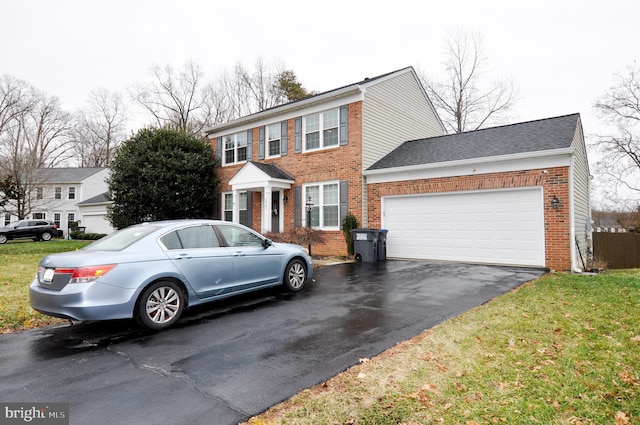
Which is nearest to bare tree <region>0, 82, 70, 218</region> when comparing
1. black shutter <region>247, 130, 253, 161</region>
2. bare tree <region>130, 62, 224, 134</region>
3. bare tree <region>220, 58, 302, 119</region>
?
bare tree <region>130, 62, 224, 134</region>

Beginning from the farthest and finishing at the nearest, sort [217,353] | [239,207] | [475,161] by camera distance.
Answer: [239,207] < [475,161] < [217,353]

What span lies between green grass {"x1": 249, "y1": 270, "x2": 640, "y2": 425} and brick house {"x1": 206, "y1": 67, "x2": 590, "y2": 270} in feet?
17.8

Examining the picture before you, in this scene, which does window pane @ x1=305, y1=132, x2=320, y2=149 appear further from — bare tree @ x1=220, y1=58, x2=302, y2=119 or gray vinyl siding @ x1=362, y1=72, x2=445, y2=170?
bare tree @ x1=220, y1=58, x2=302, y2=119

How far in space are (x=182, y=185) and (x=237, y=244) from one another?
11.8m

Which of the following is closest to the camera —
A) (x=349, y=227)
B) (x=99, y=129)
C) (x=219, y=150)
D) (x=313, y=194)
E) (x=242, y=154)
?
(x=349, y=227)

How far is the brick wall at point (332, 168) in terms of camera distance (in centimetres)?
1302

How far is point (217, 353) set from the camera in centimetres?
387

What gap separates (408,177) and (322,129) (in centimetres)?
414

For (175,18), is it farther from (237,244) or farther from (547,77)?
(547,77)

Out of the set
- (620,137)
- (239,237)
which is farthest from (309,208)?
(620,137)

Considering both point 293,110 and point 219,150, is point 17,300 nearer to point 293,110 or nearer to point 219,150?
point 293,110

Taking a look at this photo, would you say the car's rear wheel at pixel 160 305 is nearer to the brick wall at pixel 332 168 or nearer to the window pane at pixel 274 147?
the brick wall at pixel 332 168

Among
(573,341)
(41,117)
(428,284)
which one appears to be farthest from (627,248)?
(41,117)

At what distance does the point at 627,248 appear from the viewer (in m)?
15.4
